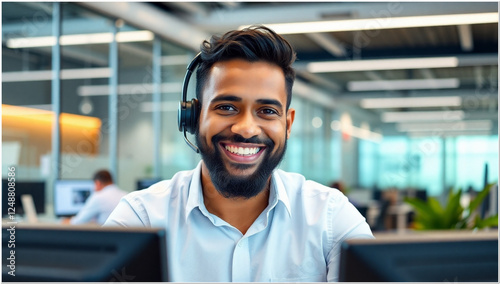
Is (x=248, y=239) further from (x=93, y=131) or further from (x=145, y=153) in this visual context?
(x=145, y=153)

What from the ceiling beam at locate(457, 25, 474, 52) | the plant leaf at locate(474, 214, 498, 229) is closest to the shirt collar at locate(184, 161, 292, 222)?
the plant leaf at locate(474, 214, 498, 229)

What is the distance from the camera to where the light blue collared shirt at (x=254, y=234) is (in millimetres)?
1422

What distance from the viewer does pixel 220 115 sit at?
4.75ft

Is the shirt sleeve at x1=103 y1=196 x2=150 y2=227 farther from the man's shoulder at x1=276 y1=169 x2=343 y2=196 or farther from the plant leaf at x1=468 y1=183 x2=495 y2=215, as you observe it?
the plant leaf at x1=468 y1=183 x2=495 y2=215

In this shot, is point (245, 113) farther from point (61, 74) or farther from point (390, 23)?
point (390, 23)

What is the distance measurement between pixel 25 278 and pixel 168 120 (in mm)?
7235

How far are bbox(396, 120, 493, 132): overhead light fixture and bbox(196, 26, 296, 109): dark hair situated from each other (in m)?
16.0

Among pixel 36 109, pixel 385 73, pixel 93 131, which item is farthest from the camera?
pixel 385 73

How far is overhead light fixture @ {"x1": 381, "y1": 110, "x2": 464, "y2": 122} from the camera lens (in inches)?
602

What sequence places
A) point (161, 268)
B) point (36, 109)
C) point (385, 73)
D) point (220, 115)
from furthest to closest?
1. point (385, 73)
2. point (36, 109)
3. point (220, 115)
4. point (161, 268)

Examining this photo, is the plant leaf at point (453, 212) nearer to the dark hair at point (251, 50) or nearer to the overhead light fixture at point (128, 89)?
the dark hair at point (251, 50)

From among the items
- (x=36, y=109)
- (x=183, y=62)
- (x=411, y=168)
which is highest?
(x=183, y=62)

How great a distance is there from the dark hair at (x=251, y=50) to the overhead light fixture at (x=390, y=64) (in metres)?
8.07

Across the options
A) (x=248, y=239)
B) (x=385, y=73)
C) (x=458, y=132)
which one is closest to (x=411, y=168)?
(x=458, y=132)
